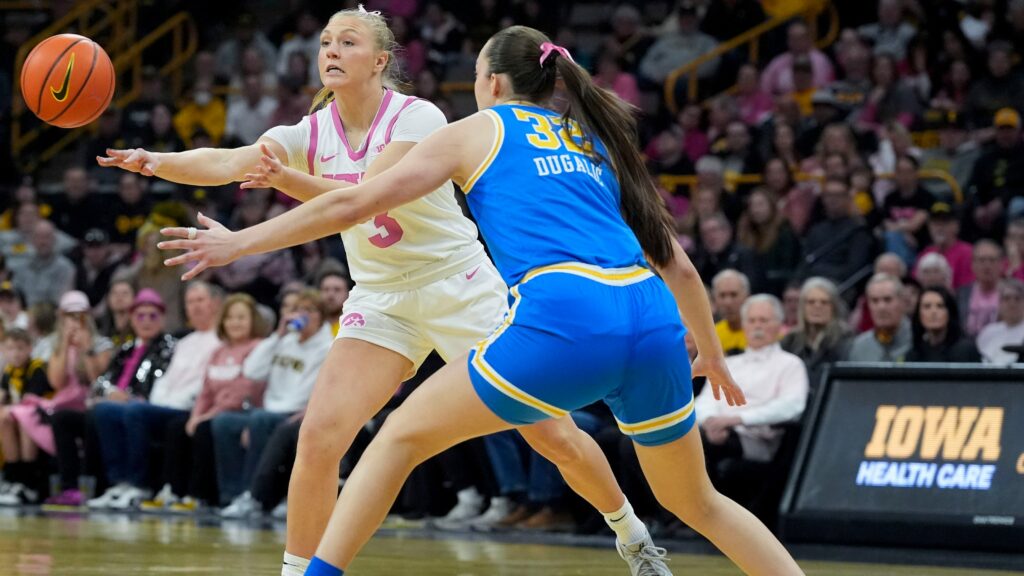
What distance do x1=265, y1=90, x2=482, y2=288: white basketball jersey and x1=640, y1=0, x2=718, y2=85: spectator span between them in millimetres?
11407

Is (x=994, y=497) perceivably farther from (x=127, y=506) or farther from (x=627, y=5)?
(x=627, y=5)

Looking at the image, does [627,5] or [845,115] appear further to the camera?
[627,5]

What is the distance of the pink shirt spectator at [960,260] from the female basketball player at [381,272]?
6.96 metres

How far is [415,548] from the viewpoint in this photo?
9.41 m

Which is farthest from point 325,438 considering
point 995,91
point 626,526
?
point 995,91

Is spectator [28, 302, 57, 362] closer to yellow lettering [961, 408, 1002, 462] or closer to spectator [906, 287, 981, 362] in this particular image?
spectator [906, 287, 981, 362]

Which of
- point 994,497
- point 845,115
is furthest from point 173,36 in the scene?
point 994,497

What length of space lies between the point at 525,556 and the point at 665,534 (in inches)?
71.2

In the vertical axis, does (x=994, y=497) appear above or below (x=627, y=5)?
below

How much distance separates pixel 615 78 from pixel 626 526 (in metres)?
11.2

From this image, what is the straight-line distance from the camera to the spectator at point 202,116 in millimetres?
18922

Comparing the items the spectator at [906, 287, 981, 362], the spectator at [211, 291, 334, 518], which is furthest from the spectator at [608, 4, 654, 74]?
the spectator at [906, 287, 981, 362]

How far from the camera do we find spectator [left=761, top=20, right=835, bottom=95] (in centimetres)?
1636

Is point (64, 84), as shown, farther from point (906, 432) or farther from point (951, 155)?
point (951, 155)
